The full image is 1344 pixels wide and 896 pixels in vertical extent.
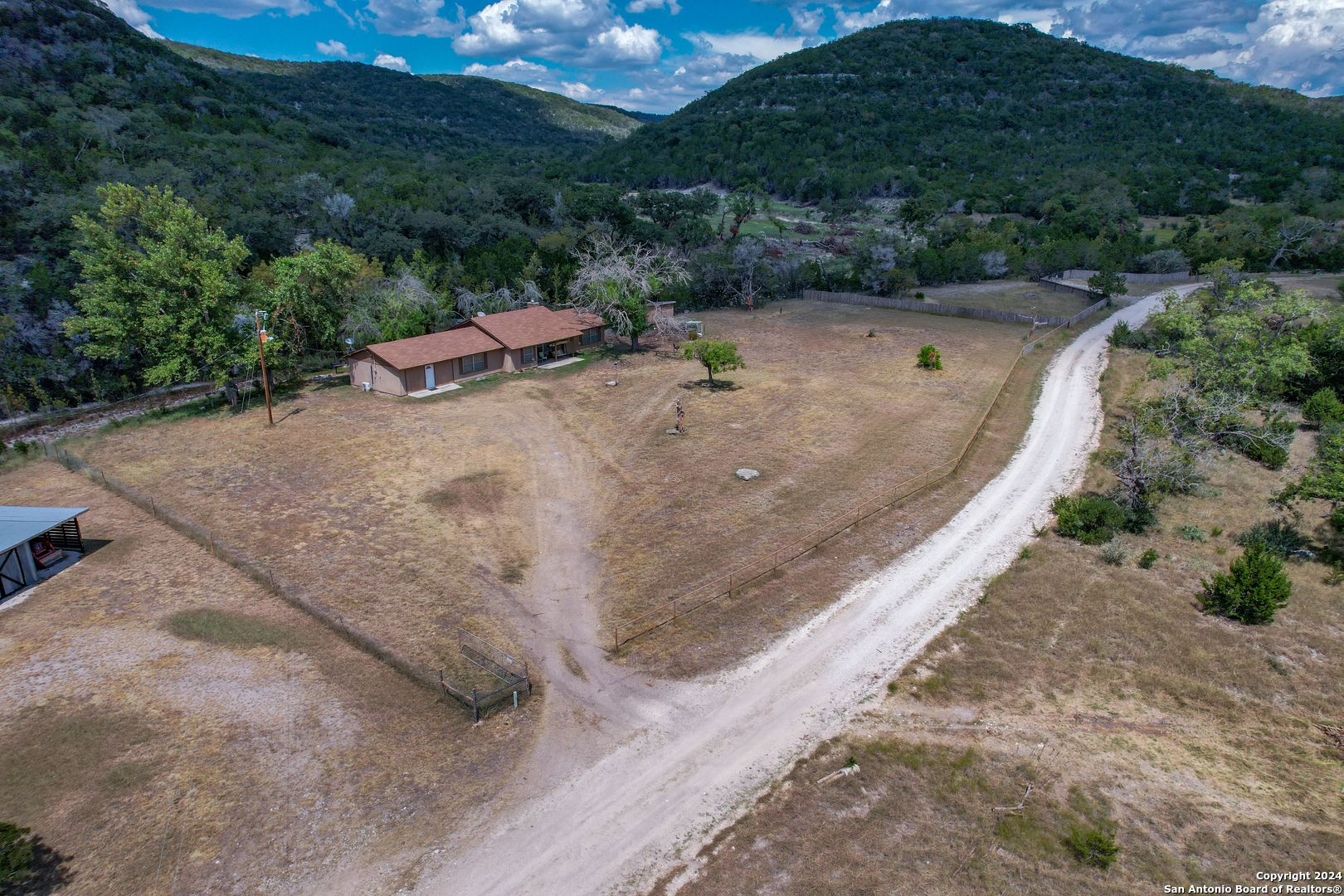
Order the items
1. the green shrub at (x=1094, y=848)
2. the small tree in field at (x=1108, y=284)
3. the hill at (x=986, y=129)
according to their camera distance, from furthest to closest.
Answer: the hill at (x=986, y=129)
the small tree in field at (x=1108, y=284)
the green shrub at (x=1094, y=848)

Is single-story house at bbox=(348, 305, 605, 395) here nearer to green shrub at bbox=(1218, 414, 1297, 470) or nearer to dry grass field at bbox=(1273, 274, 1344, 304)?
green shrub at bbox=(1218, 414, 1297, 470)

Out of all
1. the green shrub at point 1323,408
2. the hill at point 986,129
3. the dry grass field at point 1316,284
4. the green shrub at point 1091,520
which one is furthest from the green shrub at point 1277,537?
the hill at point 986,129

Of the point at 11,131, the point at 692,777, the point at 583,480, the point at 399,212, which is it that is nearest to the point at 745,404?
the point at 583,480

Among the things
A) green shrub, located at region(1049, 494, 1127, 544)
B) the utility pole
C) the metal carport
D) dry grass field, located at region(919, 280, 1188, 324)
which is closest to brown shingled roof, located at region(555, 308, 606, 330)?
the utility pole

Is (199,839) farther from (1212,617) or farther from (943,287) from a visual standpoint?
(943,287)

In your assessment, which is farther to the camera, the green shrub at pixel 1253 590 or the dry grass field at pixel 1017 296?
the dry grass field at pixel 1017 296

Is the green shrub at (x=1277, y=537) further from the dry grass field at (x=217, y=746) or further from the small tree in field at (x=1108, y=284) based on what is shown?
the small tree in field at (x=1108, y=284)
